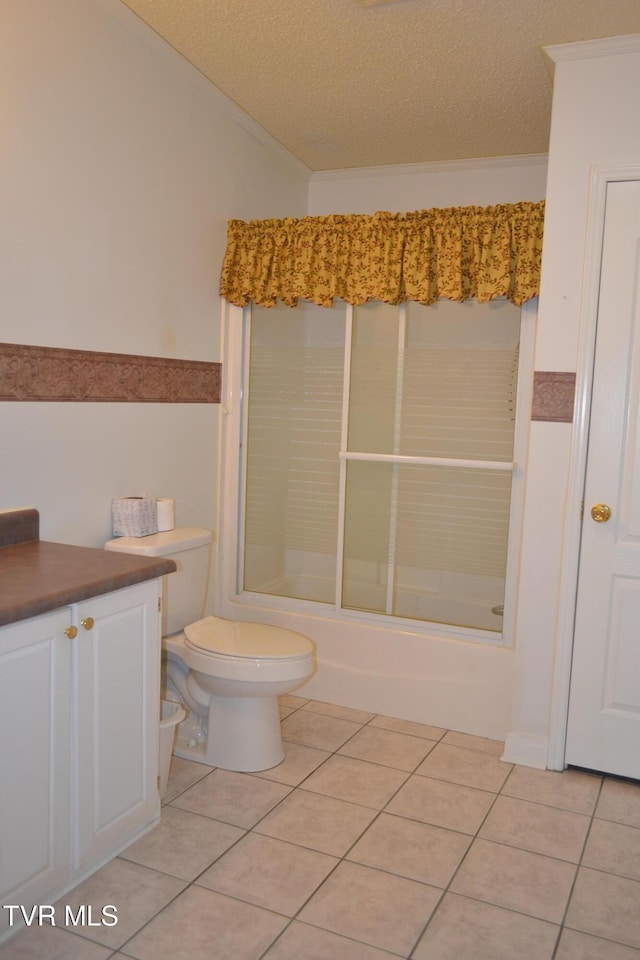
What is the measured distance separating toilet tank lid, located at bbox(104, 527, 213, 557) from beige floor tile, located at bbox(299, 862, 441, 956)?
45.7 inches

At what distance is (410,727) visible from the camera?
3.14m

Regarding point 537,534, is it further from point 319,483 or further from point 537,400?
point 319,483

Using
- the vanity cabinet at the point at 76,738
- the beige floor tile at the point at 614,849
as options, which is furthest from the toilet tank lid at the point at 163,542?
the beige floor tile at the point at 614,849

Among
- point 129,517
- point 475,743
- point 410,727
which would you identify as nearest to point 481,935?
point 475,743

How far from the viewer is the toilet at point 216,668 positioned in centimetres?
A: 264

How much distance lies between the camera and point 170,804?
2.46 meters

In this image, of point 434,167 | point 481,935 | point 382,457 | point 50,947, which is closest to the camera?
point 50,947

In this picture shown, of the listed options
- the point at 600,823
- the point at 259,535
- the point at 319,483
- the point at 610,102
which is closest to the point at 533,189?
the point at 610,102

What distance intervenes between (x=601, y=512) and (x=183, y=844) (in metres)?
1.72

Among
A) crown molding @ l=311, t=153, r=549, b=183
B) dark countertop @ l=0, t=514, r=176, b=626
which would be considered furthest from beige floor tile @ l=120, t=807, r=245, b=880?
crown molding @ l=311, t=153, r=549, b=183

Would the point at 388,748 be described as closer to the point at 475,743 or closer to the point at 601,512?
the point at 475,743

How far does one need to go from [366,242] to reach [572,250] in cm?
83

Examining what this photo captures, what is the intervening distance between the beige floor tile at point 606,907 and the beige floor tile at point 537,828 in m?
0.11

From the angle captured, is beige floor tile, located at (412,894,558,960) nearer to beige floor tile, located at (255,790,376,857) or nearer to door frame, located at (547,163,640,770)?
beige floor tile, located at (255,790,376,857)
